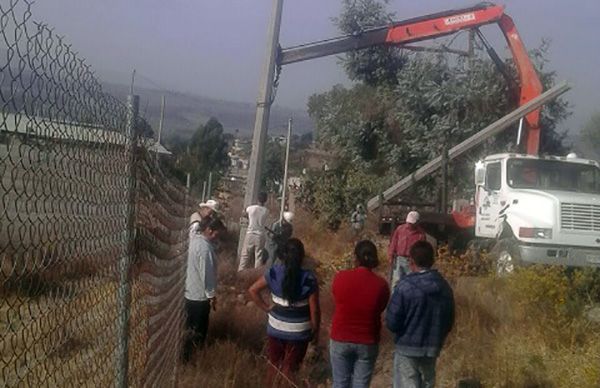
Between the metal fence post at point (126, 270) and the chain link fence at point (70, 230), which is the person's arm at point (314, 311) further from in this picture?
the metal fence post at point (126, 270)

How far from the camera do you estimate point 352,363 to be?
679cm

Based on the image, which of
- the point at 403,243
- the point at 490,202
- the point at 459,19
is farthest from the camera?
the point at 459,19

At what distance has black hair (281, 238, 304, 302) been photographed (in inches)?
275

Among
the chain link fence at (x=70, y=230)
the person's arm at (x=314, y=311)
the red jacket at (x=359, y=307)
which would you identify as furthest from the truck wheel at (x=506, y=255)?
the chain link fence at (x=70, y=230)

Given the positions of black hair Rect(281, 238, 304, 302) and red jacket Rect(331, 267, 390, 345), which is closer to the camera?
red jacket Rect(331, 267, 390, 345)

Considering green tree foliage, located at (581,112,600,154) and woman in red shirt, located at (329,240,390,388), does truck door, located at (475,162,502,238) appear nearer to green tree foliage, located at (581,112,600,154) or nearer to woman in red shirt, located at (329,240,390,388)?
woman in red shirt, located at (329,240,390,388)

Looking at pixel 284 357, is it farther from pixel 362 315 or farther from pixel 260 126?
pixel 260 126

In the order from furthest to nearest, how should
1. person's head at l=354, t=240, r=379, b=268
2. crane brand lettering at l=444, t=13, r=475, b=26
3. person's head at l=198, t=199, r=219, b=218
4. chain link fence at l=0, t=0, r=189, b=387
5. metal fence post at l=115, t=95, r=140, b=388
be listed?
crane brand lettering at l=444, t=13, r=475, b=26, person's head at l=198, t=199, r=219, b=218, person's head at l=354, t=240, r=379, b=268, metal fence post at l=115, t=95, r=140, b=388, chain link fence at l=0, t=0, r=189, b=387

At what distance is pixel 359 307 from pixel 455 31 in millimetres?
16217

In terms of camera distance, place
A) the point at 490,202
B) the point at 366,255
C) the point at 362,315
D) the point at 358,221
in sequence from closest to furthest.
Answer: the point at 362,315, the point at 366,255, the point at 490,202, the point at 358,221

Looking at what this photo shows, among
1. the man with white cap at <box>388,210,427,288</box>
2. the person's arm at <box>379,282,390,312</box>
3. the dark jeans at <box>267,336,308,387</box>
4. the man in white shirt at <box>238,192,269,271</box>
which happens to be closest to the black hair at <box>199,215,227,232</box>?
the dark jeans at <box>267,336,308,387</box>

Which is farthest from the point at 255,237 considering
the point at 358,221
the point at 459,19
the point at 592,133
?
→ the point at 592,133

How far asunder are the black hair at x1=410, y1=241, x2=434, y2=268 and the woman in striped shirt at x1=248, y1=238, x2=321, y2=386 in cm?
93

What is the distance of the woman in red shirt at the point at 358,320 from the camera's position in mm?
6648
